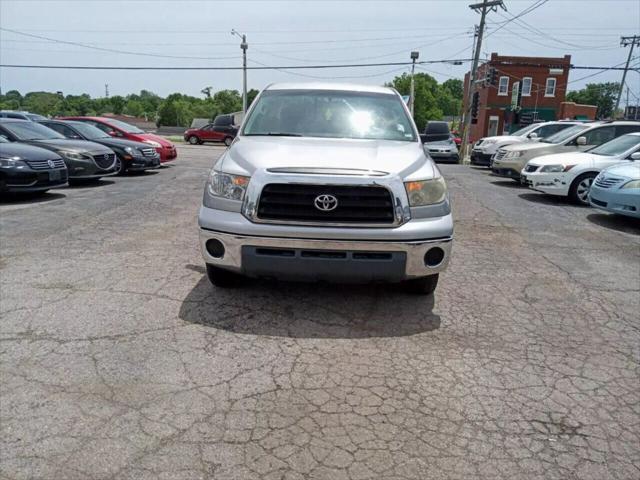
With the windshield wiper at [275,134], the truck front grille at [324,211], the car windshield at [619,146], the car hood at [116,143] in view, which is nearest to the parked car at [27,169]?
the car hood at [116,143]

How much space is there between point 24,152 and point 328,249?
7.72 m

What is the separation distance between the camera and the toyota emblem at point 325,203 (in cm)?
373

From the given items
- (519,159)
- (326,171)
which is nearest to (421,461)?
(326,171)

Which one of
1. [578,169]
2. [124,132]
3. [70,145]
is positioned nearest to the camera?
[578,169]

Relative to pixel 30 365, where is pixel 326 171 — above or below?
above

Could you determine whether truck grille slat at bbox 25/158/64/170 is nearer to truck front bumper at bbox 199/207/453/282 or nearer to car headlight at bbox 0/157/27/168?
car headlight at bbox 0/157/27/168

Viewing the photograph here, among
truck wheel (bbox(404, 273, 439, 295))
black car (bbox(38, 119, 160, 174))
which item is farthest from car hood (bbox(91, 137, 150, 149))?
truck wheel (bbox(404, 273, 439, 295))

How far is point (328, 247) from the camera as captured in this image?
3730 millimetres

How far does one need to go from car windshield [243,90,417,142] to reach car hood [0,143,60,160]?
18.5ft

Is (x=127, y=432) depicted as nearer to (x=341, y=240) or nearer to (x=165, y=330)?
(x=165, y=330)

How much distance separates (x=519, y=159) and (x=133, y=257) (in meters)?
10.4

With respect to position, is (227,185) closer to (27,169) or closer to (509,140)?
(27,169)

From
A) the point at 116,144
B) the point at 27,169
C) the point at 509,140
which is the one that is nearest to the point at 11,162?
the point at 27,169

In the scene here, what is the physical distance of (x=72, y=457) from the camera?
2.44m
